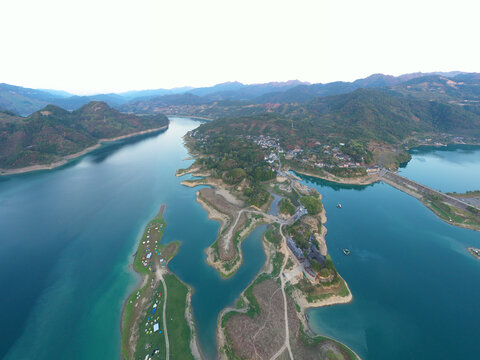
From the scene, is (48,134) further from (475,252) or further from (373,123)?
(373,123)

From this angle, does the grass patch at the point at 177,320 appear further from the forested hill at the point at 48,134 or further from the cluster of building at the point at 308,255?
the forested hill at the point at 48,134

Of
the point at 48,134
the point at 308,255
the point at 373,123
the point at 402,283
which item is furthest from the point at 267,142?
the point at 48,134

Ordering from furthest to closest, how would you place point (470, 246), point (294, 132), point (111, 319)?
point (294, 132)
point (470, 246)
point (111, 319)

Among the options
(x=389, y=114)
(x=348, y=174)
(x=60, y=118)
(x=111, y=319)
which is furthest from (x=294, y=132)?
(x=60, y=118)

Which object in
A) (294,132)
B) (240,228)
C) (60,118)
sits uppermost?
(60,118)

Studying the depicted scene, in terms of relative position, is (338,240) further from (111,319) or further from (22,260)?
(22,260)

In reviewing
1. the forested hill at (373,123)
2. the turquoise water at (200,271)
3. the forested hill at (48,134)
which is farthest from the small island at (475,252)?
the forested hill at (48,134)

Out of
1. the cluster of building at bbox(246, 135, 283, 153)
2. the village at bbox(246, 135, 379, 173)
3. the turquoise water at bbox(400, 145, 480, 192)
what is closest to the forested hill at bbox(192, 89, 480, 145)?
the cluster of building at bbox(246, 135, 283, 153)
